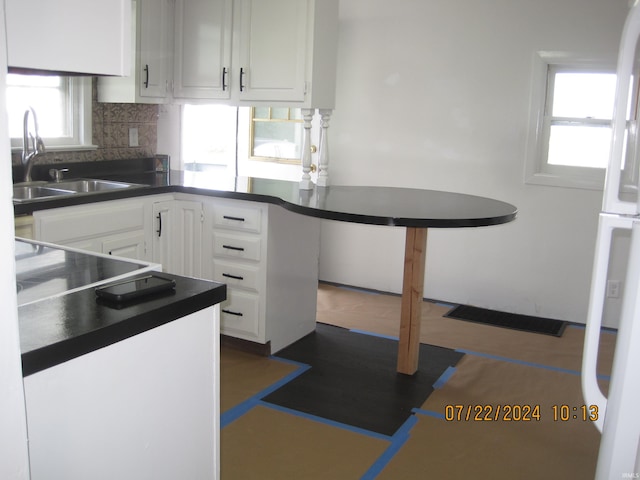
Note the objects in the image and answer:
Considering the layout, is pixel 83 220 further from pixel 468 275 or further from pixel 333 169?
pixel 468 275

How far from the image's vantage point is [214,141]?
547 centimetres

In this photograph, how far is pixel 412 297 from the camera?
325 cm

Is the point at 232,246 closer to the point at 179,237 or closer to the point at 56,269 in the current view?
the point at 179,237

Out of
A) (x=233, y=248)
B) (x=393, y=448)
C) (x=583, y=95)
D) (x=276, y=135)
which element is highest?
(x=583, y=95)

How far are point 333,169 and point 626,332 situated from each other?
4.11 meters

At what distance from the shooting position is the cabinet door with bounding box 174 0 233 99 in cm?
385

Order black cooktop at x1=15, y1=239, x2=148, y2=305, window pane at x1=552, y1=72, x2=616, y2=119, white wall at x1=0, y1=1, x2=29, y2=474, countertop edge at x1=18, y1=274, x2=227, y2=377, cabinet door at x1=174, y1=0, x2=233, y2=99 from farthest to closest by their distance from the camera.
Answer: window pane at x1=552, y1=72, x2=616, y2=119 < cabinet door at x1=174, y1=0, x2=233, y2=99 < black cooktop at x1=15, y1=239, x2=148, y2=305 < countertop edge at x1=18, y1=274, x2=227, y2=377 < white wall at x1=0, y1=1, x2=29, y2=474

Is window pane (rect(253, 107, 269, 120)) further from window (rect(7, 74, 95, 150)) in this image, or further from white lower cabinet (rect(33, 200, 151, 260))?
white lower cabinet (rect(33, 200, 151, 260))

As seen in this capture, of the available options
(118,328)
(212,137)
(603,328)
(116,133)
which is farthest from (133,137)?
(603,328)

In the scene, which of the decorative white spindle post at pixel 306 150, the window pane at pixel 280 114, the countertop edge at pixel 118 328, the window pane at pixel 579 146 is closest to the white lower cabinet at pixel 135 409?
the countertop edge at pixel 118 328

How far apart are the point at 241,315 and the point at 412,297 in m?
0.97

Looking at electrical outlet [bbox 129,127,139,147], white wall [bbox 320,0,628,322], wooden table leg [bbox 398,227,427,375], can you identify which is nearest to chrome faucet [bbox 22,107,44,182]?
electrical outlet [bbox 129,127,139,147]


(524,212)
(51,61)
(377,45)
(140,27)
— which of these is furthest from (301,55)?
(51,61)

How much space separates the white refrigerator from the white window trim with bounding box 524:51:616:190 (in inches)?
124
